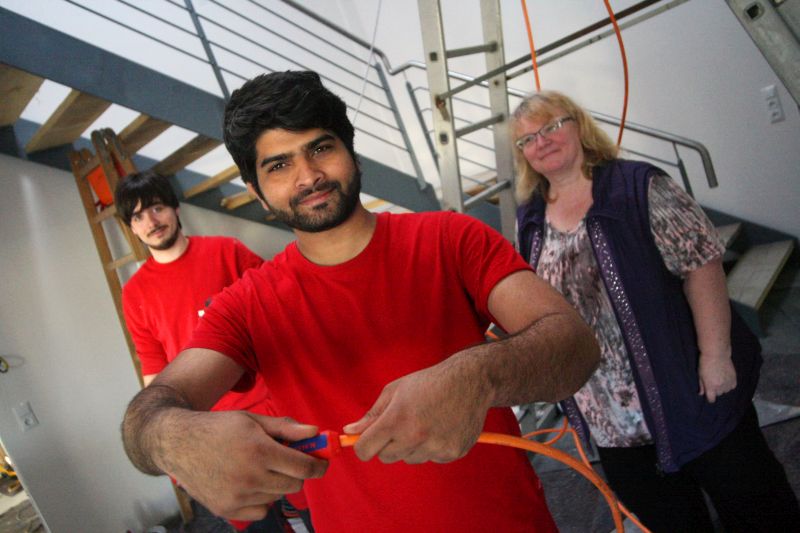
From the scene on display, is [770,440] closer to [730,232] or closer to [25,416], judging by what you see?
[730,232]

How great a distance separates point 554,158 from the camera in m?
1.26

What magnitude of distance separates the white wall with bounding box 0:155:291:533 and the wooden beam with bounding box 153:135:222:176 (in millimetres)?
507

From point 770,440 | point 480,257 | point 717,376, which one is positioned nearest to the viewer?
point 480,257

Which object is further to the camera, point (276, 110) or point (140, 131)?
point (140, 131)

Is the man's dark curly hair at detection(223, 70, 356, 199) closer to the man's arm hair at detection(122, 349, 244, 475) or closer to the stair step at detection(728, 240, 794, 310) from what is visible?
the man's arm hair at detection(122, 349, 244, 475)

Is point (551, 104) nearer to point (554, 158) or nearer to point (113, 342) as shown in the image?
point (554, 158)

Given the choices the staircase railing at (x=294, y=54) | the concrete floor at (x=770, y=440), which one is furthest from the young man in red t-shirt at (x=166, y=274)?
the concrete floor at (x=770, y=440)

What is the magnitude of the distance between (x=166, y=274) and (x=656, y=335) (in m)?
1.59

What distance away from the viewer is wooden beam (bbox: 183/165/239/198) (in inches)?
101

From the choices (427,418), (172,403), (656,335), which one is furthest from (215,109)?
(427,418)

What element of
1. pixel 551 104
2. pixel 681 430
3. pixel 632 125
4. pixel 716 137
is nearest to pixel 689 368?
pixel 681 430

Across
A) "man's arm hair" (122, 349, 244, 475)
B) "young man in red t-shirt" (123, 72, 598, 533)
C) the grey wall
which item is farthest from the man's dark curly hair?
the grey wall

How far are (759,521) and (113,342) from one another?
2941 mm

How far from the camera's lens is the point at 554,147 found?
49.7 inches
